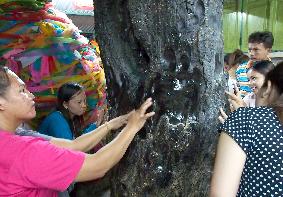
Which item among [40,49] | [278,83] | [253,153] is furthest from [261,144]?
[40,49]

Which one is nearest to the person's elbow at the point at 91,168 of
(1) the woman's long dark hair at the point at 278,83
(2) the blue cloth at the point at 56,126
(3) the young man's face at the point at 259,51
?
(1) the woman's long dark hair at the point at 278,83

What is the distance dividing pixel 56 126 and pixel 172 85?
1.45 m

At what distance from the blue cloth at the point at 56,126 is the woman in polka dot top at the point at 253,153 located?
5.81 feet

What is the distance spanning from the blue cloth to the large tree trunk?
1.19m

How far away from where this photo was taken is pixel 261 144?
1328mm

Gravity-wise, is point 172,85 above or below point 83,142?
above

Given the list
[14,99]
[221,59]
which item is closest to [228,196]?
[221,59]

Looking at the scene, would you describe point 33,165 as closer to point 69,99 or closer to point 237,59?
A: point 69,99

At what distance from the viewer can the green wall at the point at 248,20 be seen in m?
9.29

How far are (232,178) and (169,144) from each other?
0.46 metres

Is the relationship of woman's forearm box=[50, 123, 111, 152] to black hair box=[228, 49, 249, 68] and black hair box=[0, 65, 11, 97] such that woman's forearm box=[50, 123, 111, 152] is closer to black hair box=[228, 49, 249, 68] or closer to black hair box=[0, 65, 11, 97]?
black hair box=[0, 65, 11, 97]

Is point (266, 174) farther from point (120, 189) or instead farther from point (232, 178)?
point (120, 189)

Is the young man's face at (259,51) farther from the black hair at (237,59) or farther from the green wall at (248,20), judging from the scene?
the green wall at (248,20)

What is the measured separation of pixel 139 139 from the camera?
1778mm
